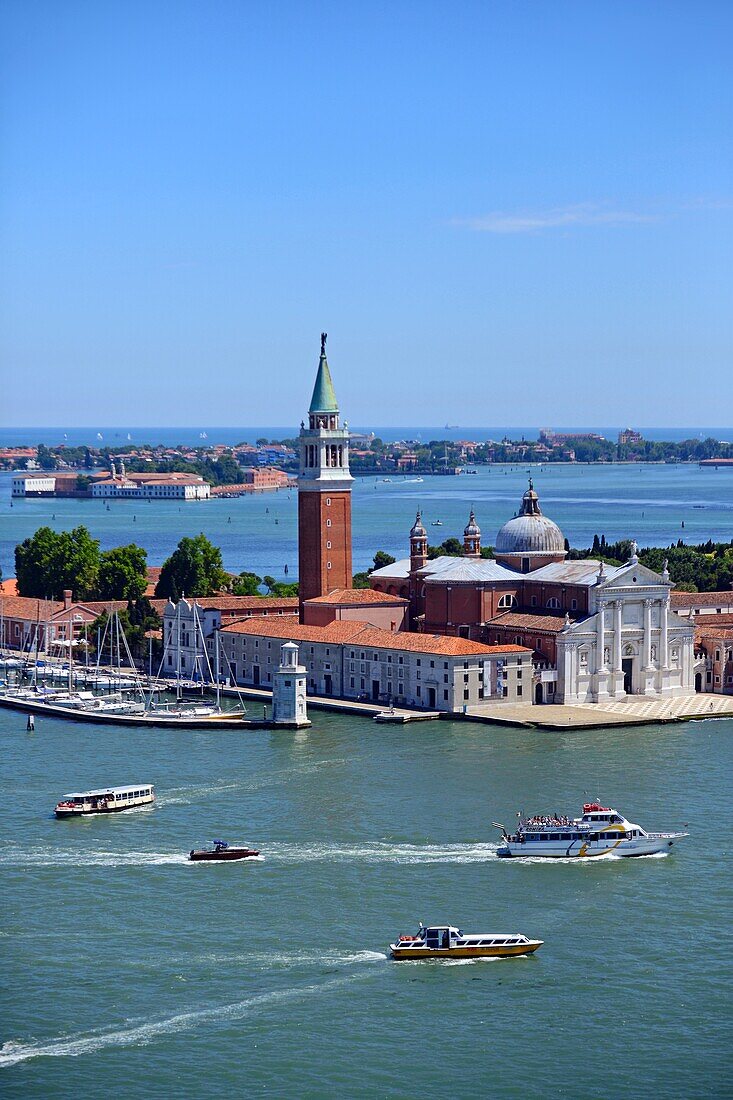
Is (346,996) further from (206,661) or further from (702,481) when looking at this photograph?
(702,481)

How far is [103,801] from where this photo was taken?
2217 centimetres

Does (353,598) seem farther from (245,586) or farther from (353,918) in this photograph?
(353,918)

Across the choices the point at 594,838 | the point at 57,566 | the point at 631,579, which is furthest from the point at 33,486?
the point at 594,838

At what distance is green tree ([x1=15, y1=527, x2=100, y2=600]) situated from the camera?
39.7 meters

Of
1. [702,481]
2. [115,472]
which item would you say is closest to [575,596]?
[115,472]

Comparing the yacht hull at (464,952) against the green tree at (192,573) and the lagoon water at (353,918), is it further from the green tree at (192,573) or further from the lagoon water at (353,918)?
the green tree at (192,573)

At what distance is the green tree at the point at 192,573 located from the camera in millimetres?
39094

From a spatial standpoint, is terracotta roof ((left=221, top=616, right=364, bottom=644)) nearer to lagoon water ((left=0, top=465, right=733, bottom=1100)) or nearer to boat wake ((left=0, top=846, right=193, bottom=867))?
lagoon water ((left=0, top=465, right=733, bottom=1100))

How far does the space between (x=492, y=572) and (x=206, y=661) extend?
482 cm

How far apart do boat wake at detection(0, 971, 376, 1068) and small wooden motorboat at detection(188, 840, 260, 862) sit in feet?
12.8

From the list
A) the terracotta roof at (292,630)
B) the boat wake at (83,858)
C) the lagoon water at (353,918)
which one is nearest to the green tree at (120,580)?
the terracotta roof at (292,630)

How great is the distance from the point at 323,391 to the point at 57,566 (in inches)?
350

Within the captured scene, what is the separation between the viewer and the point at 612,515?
8562cm

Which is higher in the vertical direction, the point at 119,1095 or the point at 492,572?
the point at 492,572
